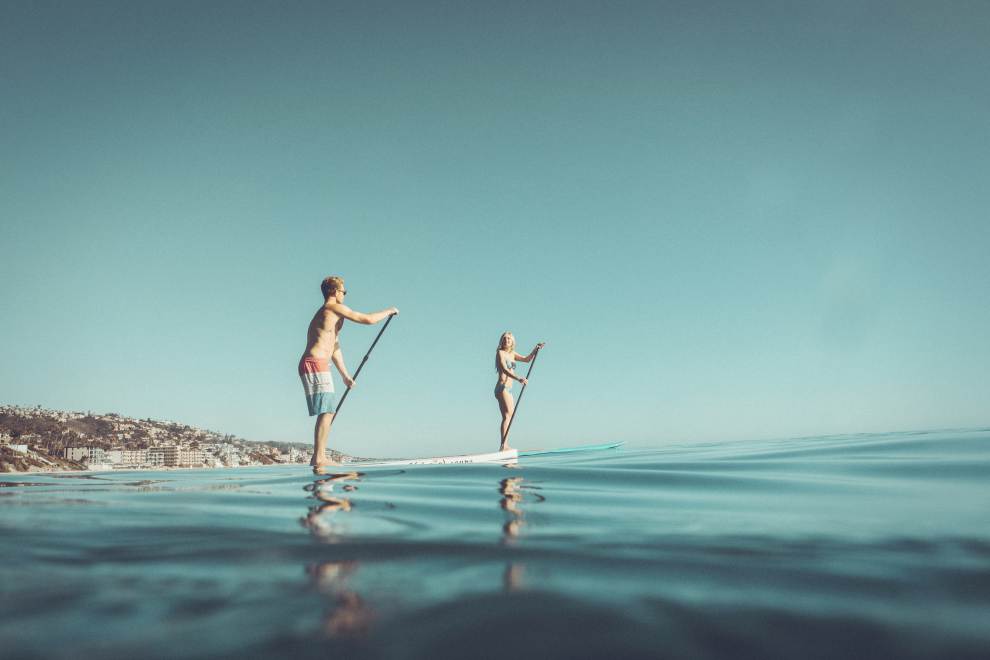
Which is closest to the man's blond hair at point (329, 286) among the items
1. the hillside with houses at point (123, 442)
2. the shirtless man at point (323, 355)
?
the shirtless man at point (323, 355)

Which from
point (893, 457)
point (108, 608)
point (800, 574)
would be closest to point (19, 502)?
point (108, 608)

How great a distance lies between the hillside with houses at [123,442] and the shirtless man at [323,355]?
A: 6865mm

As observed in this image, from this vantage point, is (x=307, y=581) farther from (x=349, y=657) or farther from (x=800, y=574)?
(x=800, y=574)

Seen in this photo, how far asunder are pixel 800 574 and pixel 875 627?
0.37 meters

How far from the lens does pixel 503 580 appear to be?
127cm

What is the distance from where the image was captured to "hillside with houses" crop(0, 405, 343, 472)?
1589 cm

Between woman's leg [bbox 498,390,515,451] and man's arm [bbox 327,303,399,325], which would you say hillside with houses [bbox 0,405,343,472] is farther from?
man's arm [bbox 327,303,399,325]

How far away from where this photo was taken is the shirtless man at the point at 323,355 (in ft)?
21.3

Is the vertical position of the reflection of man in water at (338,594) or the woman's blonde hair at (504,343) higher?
the woman's blonde hair at (504,343)

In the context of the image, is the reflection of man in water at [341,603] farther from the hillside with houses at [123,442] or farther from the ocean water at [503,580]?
the hillside with houses at [123,442]

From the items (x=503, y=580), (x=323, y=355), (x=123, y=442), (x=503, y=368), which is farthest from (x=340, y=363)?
(x=123, y=442)

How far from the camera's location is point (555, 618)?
100 cm

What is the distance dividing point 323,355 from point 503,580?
5750 mm

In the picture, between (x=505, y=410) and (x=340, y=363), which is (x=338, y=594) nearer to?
(x=340, y=363)
